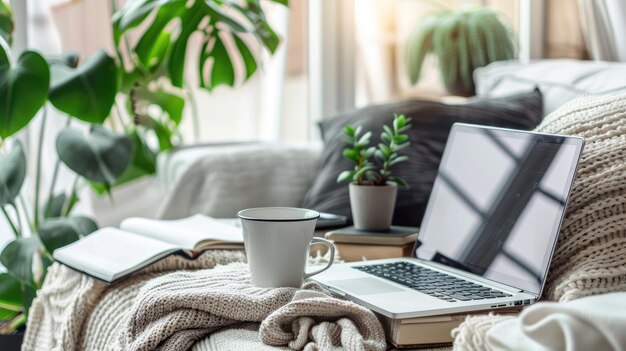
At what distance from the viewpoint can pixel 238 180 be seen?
1755mm

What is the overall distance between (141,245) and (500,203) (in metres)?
0.51

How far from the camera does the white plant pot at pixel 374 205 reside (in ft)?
3.99

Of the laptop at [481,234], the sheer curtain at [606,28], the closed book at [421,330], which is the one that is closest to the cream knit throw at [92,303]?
the laptop at [481,234]

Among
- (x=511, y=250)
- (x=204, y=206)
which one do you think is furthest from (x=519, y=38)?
(x=511, y=250)

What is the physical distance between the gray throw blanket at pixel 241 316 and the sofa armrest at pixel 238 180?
2.46 ft

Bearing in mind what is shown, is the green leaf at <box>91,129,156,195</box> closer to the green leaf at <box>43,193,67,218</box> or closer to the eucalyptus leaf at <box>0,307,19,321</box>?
the green leaf at <box>43,193,67,218</box>

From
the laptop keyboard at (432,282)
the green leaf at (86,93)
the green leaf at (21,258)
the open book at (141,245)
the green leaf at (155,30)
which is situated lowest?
the green leaf at (21,258)

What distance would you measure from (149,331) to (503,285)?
0.40m

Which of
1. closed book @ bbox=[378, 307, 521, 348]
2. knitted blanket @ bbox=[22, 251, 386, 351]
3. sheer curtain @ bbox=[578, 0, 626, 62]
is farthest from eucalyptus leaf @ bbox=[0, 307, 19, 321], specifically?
sheer curtain @ bbox=[578, 0, 626, 62]

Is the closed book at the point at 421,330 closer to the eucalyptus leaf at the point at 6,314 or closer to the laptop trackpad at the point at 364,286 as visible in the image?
the laptop trackpad at the point at 364,286

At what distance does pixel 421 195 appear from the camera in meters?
1.46

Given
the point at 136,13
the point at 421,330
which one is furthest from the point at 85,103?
the point at 421,330

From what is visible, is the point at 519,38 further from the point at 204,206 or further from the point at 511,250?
the point at 511,250

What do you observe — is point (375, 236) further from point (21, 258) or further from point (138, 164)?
point (138, 164)
